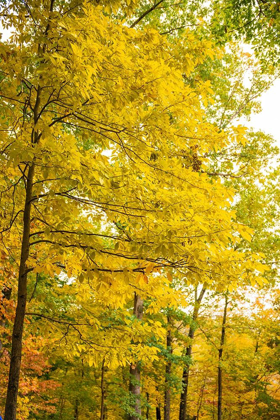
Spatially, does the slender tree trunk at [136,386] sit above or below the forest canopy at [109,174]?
below

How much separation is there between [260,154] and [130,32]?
24.5 feet

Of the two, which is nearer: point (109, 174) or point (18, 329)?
point (109, 174)

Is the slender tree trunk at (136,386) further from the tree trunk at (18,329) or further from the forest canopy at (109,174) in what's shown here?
the tree trunk at (18,329)

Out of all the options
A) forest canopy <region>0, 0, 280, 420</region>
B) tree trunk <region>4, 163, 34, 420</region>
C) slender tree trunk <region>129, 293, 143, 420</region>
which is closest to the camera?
forest canopy <region>0, 0, 280, 420</region>

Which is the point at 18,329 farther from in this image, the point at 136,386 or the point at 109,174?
the point at 136,386

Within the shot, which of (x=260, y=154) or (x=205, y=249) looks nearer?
(x=205, y=249)

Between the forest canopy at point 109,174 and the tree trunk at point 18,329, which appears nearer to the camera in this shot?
the forest canopy at point 109,174

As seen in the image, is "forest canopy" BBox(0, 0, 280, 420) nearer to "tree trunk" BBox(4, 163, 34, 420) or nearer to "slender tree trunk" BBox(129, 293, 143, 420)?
"tree trunk" BBox(4, 163, 34, 420)

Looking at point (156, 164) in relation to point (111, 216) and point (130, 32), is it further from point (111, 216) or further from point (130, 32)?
point (130, 32)

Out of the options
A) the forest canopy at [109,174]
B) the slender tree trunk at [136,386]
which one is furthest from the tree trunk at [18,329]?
the slender tree trunk at [136,386]

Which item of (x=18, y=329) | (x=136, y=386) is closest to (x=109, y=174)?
(x=18, y=329)

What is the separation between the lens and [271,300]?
13.3m

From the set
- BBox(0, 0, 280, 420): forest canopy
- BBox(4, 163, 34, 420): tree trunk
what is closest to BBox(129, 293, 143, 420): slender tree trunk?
BBox(0, 0, 280, 420): forest canopy

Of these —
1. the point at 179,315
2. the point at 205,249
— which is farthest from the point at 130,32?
the point at 179,315
